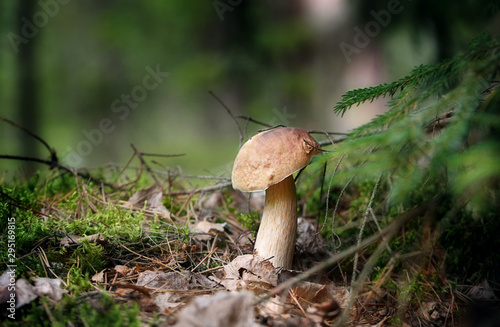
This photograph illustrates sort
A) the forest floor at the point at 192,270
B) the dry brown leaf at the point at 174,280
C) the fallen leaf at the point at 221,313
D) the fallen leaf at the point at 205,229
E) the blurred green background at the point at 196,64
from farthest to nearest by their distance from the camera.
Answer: the blurred green background at the point at 196,64 → the fallen leaf at the point at 205,229 → the dry brown leaf at the point at 174,280 → the forest floor at the point at 192,270 → the fallen leaf at the point at 221,313

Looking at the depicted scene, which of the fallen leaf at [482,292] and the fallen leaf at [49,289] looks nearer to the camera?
the fallen leaf at [49,289]

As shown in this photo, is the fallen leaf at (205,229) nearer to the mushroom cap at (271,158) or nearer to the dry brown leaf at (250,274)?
the dry brown leaf at (250,274)

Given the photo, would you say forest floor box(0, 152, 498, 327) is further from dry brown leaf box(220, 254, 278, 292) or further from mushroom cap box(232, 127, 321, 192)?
mushroom cap box(232, 127, 321, 192)

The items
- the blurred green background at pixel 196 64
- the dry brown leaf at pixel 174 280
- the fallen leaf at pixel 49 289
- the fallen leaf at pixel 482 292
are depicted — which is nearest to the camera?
the fallen leaf at pixel 49 289

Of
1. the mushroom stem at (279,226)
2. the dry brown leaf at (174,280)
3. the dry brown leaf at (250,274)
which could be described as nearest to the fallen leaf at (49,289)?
the dry brown leaf at (174,280)

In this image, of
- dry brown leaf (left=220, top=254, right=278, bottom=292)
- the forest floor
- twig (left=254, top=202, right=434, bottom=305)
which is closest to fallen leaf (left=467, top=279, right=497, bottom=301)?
the forest floor

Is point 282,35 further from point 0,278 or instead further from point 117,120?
point 117,120
